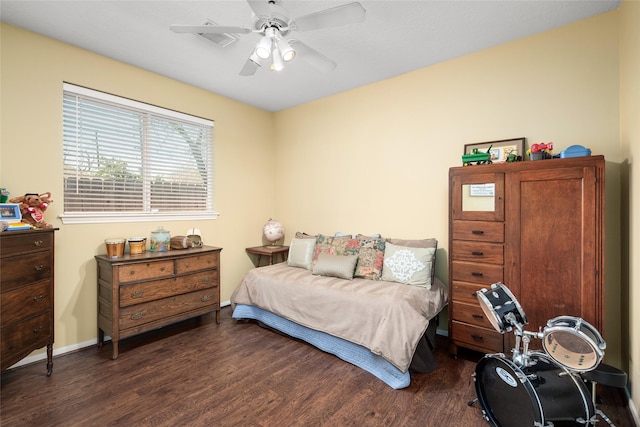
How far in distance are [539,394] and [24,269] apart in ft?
10.3

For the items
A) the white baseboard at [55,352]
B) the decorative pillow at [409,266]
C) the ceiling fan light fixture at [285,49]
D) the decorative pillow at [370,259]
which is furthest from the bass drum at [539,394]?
the white baseboard at [55,352]

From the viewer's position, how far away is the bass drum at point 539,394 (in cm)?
141

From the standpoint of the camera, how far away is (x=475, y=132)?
2848mm

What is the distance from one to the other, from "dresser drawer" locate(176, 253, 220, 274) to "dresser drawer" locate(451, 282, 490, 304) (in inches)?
93.9

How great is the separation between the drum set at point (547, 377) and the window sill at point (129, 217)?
3.16 meters

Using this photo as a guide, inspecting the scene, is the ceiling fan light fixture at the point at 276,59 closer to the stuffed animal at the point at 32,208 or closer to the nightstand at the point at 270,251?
the stuffed animal at the point at 32,208

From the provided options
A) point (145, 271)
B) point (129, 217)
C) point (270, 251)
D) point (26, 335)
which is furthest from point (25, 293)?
point (270, 251)

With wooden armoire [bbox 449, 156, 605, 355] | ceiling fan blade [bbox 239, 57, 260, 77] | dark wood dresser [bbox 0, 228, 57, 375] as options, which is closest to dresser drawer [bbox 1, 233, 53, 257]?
dark wood dresser [bbox 0, 228, 57, 375]

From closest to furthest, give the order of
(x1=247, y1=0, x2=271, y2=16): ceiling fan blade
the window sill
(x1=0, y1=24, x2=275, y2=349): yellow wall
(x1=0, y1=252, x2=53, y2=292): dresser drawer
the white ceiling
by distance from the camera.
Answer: (x1=247, y1=0, x2=271, y2=16): ceiling fan blade
(x1=0, y1=252, x2=53, y2=292): dresser drawer
the white ceiling
(x1=0, y1=24, x2=275, y2=349): yellow wall
the window sill

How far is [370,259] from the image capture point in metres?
3.09

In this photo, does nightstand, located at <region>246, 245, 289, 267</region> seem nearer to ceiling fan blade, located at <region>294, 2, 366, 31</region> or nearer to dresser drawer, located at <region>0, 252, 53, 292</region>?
dresser drawer, located at <region>0, 252, 53, 292</region>

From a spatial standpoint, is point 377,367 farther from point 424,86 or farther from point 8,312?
point 424,86

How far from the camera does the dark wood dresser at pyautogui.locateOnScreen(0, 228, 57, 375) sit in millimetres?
1914

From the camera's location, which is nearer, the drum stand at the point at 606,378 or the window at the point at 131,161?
the drum stand at the point at 606,378
